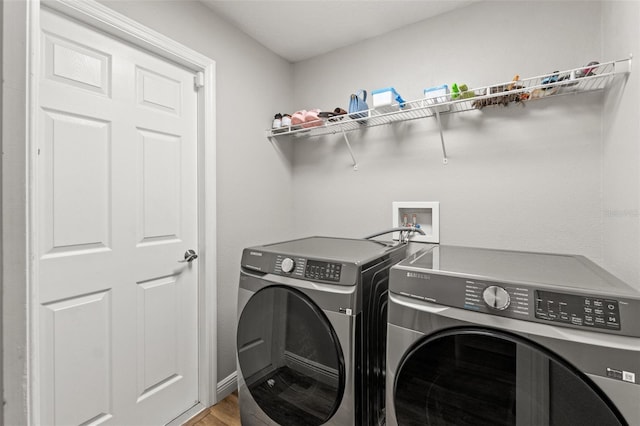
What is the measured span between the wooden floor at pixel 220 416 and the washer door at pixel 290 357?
1.41 ft

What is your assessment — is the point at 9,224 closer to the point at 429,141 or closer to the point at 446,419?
the point at 446,419

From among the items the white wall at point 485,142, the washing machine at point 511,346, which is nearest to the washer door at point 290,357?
the washing machine at point 511,346

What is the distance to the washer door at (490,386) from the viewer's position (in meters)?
0.77

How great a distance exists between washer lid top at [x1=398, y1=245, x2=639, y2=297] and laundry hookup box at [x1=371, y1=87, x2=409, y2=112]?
34.8 inches

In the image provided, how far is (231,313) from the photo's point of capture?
1.94m

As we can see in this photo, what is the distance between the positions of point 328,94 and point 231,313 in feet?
5.85

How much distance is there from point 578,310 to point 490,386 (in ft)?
1.10

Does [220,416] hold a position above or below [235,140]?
below

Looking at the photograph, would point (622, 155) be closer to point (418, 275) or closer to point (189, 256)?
point (418, 275)

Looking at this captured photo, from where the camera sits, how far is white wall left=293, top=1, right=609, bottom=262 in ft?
4.71

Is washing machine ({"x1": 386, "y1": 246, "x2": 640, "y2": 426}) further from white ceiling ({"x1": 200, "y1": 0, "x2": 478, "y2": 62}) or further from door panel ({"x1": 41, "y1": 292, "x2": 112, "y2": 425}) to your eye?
white ceiling ({"x1": 200, "y1": 0, "x2": 478, "y2": 62})

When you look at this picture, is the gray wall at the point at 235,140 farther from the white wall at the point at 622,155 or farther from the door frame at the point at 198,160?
the white wall at the point at 622,155

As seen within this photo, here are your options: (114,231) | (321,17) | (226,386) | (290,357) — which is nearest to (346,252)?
(290,357)

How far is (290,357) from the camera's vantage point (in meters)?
1.31
